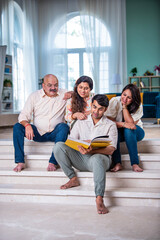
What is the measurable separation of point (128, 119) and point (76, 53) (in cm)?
734

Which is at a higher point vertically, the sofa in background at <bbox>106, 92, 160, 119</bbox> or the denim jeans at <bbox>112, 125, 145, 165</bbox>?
the sofa in background at <bbox>106, 92, 160, 119</bbox>

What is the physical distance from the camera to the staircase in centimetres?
252

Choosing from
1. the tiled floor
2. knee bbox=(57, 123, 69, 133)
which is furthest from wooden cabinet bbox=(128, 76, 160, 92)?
the tiled floor

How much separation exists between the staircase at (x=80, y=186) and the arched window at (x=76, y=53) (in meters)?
6.61

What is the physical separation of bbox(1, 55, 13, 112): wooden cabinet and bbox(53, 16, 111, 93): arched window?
2572mm

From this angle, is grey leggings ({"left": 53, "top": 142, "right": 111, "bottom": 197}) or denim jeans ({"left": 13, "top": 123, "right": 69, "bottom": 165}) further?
denim jeans ({"left": 13, "top": 123, "right": 69, "bottom": 165})

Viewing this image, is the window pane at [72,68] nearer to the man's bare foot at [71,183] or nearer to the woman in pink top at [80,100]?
the woman in pink top at [80,100]

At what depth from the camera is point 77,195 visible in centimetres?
256

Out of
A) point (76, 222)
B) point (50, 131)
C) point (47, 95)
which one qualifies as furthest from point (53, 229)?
point (47, 95)

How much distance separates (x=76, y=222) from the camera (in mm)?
2150

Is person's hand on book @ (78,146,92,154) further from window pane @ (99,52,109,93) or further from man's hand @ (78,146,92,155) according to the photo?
window pane @ (99,52,109,93)

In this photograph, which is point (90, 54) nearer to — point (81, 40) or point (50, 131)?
point (81, 40)

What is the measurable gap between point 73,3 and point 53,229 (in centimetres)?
877

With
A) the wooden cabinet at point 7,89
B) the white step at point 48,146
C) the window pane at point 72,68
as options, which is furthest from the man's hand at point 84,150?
the window pane at point 72,68
